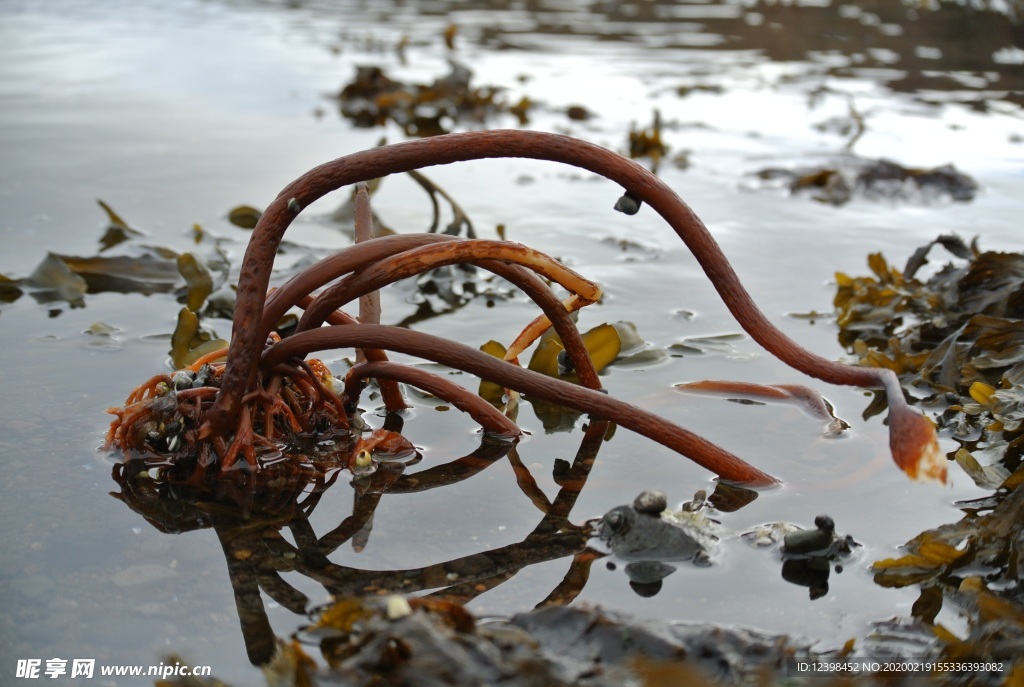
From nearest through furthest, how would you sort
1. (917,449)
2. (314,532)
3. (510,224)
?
(917,449) → (314,532) → (510,224)

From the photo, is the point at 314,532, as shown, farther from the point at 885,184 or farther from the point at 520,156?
the point at 885,184

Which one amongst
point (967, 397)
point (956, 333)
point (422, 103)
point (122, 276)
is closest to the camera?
point (967, 397)

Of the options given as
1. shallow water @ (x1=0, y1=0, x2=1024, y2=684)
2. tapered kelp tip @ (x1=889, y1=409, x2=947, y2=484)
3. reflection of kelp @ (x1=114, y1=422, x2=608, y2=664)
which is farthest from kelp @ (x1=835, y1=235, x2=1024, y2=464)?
reflection of kelp @ (x1=114, y1=422, x2=608, y2=664)

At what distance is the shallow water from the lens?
1809 mm

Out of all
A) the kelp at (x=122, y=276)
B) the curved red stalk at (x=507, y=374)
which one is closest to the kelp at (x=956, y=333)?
the curved red stalk at (x=507, y=374)

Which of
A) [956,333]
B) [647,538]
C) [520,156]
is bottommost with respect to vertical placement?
[647,538]

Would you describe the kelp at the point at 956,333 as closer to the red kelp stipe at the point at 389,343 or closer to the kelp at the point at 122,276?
the red kelp stipe at the point at 389,343

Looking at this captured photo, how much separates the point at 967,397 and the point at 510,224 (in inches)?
81.1

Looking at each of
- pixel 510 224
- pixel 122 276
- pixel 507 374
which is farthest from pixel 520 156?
pixel 510 224

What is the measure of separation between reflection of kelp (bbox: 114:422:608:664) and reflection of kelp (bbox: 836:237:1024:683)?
0.63 meters

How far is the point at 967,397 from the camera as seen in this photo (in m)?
2.59

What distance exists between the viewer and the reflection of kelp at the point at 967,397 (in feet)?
5.66

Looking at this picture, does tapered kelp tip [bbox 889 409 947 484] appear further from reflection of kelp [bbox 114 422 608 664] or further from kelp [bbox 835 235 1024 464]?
reflection of kelp [bbox 114 422 608 664]

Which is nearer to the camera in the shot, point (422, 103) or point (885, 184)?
point (885, 184)
